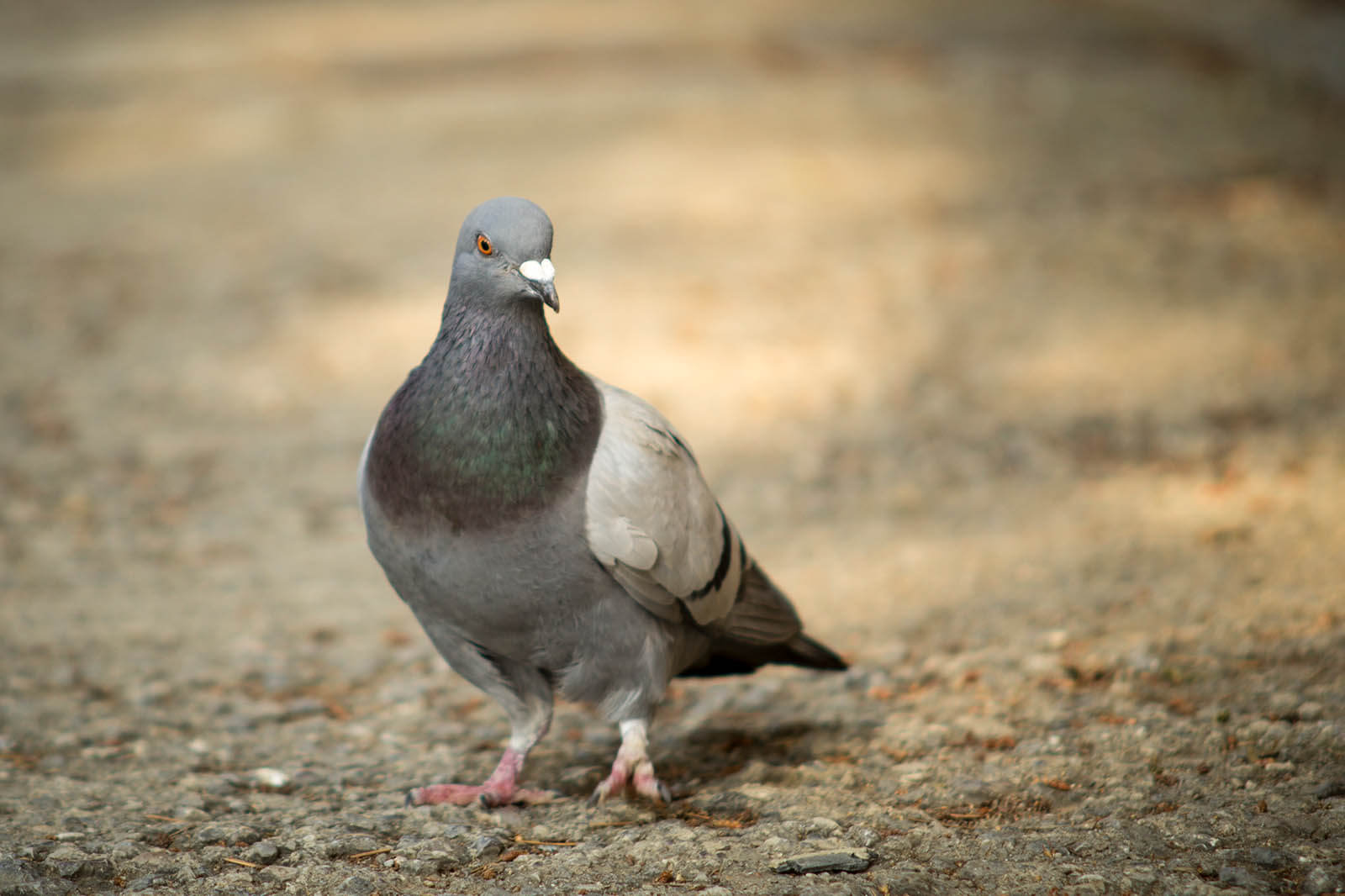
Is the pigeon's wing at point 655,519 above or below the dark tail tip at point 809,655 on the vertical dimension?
above

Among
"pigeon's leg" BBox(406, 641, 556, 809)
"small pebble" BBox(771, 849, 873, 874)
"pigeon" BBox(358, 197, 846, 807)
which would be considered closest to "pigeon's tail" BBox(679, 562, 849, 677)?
"pigeon" BBox(358, 197, 846, 807)

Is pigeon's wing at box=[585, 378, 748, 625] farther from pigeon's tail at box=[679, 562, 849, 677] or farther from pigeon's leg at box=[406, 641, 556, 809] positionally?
pigeon's leg at box=[406, 641, 556, 809]

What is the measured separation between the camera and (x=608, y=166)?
962cm

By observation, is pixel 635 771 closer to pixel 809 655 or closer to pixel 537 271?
pixel 809 655

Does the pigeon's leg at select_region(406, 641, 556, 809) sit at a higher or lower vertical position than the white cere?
lower

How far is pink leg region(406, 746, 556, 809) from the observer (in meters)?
2.98

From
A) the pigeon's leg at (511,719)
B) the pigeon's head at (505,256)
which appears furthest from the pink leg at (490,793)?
the pigeon's head at (505,256)

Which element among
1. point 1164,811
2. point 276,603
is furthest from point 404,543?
point 276,603

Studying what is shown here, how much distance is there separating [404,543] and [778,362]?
14.3 feet

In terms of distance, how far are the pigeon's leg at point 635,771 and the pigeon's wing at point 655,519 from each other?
288 millimetres

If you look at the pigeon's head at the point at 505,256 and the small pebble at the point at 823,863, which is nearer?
the small pebble at the point at 823,863

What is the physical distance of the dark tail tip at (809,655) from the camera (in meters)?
3.39

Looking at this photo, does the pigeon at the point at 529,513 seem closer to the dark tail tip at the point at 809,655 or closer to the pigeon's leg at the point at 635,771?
the pigeon's leg at the point at 635,771

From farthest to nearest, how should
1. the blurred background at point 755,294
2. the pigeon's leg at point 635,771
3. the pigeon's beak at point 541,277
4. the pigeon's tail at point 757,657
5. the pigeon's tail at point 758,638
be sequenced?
the blurred background at point 755,294 < the pigeon's tail at point 757,657 < the pigeon's tail at point 758,638 < the pigeon's leg at point 635,771 < the pigeon's beak at point 541,277
